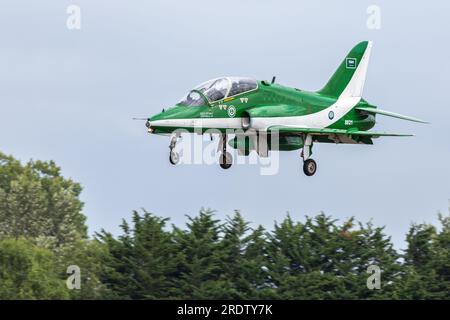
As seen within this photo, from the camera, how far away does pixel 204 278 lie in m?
85.9

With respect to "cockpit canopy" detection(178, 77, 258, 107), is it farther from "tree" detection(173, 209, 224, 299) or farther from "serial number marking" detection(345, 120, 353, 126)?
"tree" detection(173, 209, 224, 299)

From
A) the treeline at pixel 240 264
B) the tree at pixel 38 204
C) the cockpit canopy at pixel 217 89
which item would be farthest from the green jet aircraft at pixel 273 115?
the tree at pixel 38 204

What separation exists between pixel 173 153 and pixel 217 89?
383 centimetres

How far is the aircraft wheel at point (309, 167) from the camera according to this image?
60750mm

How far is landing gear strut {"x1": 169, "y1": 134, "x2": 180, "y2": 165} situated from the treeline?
26212 mm

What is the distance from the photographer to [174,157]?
5553 centimetres

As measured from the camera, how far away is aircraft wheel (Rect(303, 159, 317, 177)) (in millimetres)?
60750

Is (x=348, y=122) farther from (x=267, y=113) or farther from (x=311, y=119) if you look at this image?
(x=267, y=113)

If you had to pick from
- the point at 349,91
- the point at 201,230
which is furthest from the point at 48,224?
the point at 349,91

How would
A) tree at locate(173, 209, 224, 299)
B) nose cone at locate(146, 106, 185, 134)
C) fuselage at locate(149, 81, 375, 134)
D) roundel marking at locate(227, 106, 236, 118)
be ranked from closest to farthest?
1. nose cone at locate(146, 106, 185, 134)
2. fuselage at locate(149, 81, 375, 134)
3. roundel marking at locate(227, 106, 236, 118)
4. tree at locate(173, 209, 224, 299)
